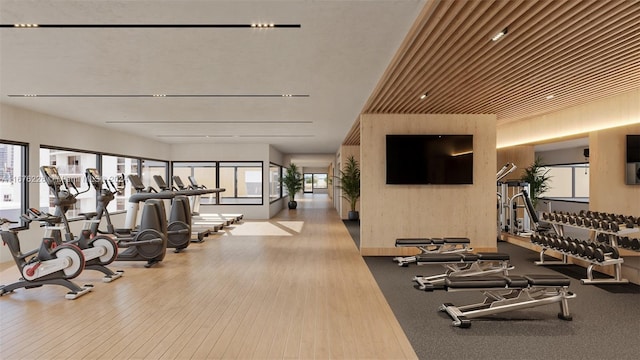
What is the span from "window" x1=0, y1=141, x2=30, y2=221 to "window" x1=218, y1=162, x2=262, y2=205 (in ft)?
19.7

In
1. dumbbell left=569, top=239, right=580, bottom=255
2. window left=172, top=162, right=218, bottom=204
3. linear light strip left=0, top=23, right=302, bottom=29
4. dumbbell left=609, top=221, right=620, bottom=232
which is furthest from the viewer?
window left=172, top=162, right=218, bottom=204

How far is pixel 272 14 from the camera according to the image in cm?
276

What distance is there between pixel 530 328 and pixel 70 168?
27.5ft

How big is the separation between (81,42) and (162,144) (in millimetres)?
8399

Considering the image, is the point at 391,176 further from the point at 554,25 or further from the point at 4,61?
the point at 4,61

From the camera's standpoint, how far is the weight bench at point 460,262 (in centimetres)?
425

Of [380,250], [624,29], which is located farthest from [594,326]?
[380,250]

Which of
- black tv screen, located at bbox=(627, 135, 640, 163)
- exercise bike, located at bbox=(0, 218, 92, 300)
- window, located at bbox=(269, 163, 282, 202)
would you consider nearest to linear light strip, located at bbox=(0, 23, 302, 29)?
exercise bike, located at bbox=(0, 218, 92, 300)

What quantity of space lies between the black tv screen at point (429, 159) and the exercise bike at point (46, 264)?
4.52 meters

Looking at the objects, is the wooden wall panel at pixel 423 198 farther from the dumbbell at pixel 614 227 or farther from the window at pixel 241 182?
the window at pixel 241 182

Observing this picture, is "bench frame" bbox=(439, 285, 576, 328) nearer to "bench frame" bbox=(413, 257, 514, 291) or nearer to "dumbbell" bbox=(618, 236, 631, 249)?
"bench frame" bbox=(413, 257, 514, 291)

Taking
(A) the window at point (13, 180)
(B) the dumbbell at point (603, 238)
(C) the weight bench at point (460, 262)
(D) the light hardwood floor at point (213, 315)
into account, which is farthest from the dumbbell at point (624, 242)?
(A) the window at point (13, 180)

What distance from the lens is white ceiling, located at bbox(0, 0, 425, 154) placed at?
269 centimetres

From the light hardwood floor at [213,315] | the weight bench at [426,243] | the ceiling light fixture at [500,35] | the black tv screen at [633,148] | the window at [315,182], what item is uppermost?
the ceiling light fixture at [500,35]
